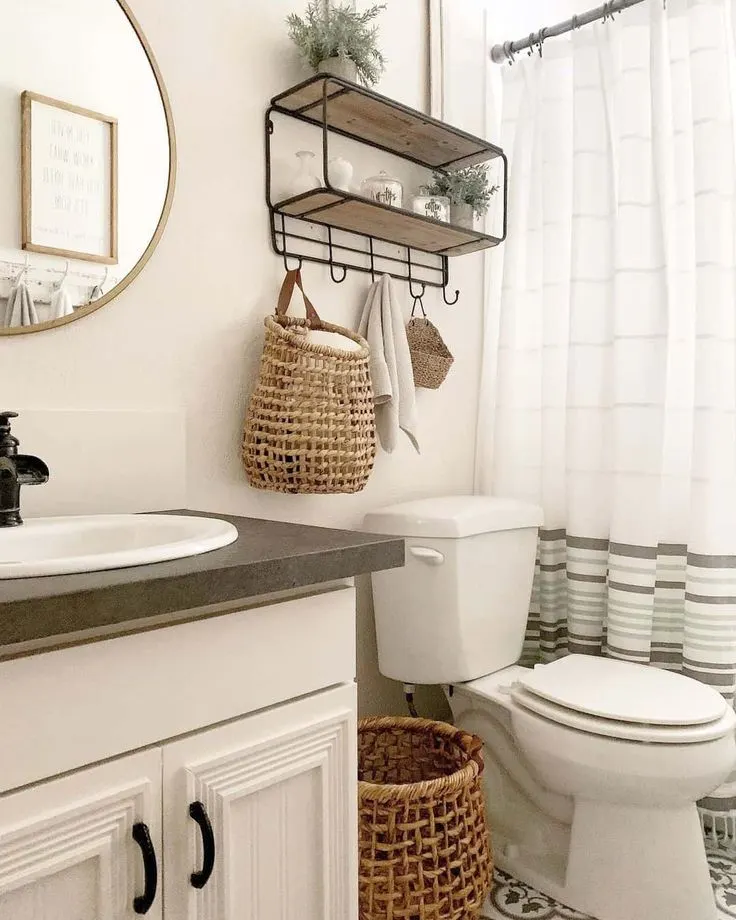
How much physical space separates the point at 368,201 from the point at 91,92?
1.77ft

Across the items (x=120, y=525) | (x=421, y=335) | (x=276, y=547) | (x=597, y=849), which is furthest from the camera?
(x=421, y=335)

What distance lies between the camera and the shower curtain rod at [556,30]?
1856 mm

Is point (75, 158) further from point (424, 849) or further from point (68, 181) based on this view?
point (424, 849)

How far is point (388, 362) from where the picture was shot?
1.72 m

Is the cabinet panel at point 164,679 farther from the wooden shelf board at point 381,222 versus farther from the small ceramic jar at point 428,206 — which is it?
the small ceramic jar at point 428,206

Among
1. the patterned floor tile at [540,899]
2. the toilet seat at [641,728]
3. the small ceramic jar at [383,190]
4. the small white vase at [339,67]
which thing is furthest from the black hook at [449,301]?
the patterned floor tile at [540,899]

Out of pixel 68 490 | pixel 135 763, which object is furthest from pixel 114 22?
pixel 135 763

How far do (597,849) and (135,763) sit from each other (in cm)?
110

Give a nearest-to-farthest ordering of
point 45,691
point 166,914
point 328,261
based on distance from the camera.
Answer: point 45,691 < point 166,914 < point 328,261

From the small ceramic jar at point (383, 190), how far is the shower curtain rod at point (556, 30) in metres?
0.68

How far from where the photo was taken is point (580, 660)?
171 cm

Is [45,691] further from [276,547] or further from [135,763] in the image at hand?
[276,547]

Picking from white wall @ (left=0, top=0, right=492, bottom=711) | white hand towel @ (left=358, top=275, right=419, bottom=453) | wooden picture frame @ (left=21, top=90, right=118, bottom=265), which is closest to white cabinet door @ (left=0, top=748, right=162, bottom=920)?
white wall @ (left=0, top=0, right=492, bottom=711)

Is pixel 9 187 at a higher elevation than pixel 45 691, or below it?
higher
